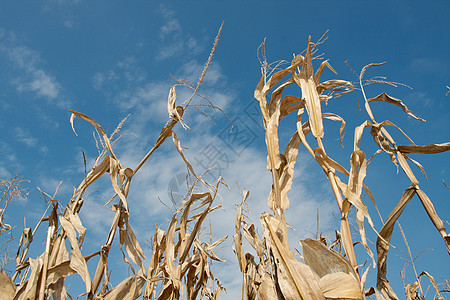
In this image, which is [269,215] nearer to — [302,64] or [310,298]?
[310,298]

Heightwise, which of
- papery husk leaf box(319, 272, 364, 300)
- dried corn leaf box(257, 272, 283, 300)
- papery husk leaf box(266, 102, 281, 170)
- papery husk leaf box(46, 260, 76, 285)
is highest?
papery husk leaf box(266, 102, 281, 170)

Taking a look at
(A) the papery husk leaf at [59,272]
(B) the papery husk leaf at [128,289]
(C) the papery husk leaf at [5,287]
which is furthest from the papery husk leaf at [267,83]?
(C) the papery husk leaf at [5,287]

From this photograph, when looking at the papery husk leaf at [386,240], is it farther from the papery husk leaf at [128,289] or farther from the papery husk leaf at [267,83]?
the papery husk leaf at [128,289]

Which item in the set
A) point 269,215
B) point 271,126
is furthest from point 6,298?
point 271,126

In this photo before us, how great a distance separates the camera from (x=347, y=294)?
908 mm

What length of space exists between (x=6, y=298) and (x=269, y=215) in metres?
1.07

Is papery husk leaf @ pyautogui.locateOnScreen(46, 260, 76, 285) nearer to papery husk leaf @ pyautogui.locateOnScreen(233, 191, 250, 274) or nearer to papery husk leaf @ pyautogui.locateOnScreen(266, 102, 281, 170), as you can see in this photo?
papery husk leaf @ pyautogui.locateOnScreen(233, 191, 250, 274)

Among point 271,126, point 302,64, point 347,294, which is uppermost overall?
point 302,64

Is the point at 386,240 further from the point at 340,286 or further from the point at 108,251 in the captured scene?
the point at 108,251

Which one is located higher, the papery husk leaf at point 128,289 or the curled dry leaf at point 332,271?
the papery husk leaf at point 128,289

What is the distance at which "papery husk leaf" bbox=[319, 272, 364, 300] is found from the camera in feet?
2.96

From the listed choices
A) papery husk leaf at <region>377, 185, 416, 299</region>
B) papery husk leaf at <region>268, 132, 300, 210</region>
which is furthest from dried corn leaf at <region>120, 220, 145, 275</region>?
papery husk leaf at <region>377, 185, 416, 299</region>

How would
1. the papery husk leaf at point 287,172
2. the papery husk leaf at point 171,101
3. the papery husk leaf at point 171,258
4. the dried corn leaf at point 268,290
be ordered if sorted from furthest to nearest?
the papery husk leaf at point 171,101
the papery husk leaf at point 171,258
the papery husk leaf at point 287,172
the dried corn leaf at point 268,290

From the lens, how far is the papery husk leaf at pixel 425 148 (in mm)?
1107
